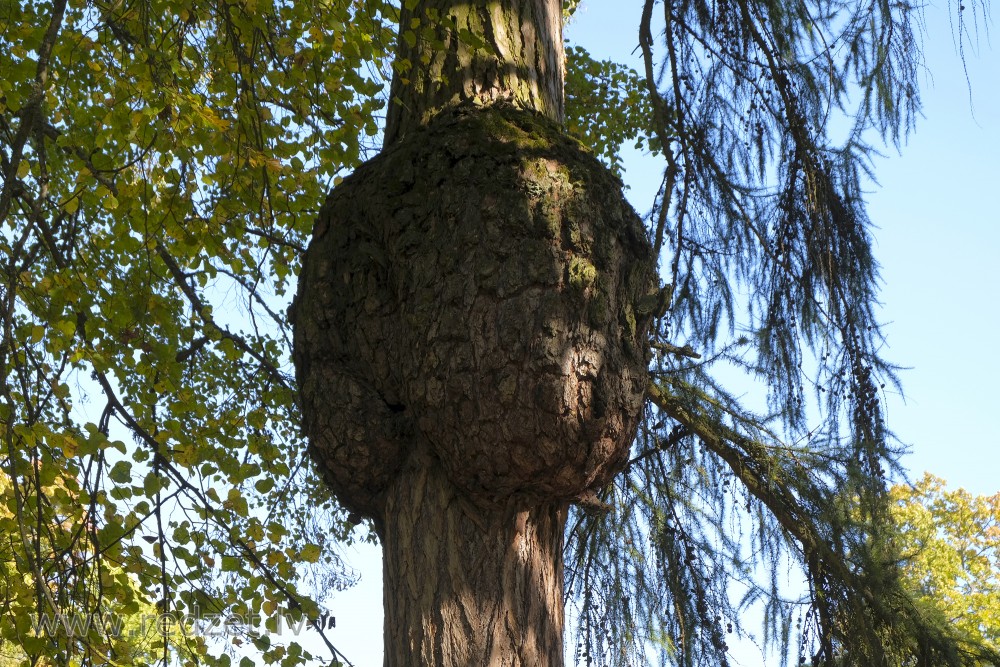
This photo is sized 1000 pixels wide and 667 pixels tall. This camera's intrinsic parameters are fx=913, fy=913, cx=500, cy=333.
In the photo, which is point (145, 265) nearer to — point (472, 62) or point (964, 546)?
point (472, 62)

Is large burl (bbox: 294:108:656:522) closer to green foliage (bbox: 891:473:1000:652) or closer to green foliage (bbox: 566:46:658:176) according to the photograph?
green foliage (bbox: 566:46:658:176)

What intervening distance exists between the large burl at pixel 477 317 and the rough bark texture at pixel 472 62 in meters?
0.22

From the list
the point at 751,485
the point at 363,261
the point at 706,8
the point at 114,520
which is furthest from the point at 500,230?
the point at 706,8

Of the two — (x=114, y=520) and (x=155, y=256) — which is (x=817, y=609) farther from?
(x=155, y=256)

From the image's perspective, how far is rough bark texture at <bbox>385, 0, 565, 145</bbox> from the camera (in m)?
2.96

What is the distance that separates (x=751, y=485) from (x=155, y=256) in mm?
2633

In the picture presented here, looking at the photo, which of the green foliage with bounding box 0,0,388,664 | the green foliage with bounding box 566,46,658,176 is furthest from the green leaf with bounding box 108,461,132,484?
the green foliage with bounding box 566,46,658,176

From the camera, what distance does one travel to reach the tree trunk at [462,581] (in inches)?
92.7

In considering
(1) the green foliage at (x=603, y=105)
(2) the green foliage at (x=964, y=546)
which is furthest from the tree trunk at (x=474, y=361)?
(2) the green foliage at (x=964, y=546)

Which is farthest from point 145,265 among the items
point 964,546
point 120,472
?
point 964,546

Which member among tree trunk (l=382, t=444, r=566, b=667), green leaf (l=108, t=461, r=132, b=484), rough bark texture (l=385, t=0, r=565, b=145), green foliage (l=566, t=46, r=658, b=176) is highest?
green foliage (l=566, t=46, r=658, b=176)

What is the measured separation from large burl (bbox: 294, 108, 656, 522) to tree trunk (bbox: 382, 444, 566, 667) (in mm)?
72

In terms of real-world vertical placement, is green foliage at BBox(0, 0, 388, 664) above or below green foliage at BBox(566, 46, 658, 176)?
below

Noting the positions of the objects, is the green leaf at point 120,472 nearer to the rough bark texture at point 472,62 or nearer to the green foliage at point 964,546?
the rough bark texture at point 472,62
